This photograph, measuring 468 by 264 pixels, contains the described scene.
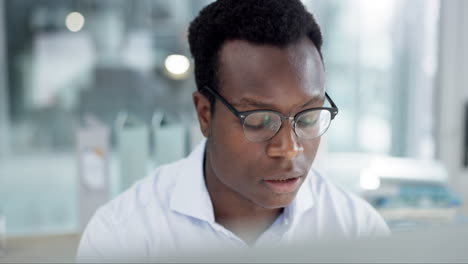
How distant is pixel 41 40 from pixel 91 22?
271 millimetres

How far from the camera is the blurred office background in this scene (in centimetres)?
189

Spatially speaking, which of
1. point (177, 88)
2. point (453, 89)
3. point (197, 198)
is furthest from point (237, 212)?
point (177, 88)

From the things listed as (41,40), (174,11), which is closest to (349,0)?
(174,11)

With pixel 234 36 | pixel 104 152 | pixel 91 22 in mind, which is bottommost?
pixel 104 152

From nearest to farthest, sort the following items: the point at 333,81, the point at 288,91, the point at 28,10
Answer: the point at 288,91, the point at 333,81, the point at 28,10

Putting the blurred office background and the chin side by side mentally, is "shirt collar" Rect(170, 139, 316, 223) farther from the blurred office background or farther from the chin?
the blurred office background

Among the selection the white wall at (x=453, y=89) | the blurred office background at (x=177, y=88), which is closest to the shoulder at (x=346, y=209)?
the blurred office background at (x=177, y=88)

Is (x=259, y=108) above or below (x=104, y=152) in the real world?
above

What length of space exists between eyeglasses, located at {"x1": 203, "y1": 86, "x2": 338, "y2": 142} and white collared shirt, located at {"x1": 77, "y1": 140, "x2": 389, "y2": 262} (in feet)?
0.66

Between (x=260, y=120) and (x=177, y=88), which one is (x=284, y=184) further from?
(x=177, y=88)

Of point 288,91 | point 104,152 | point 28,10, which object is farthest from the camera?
point 28,10

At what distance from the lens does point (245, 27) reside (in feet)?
2.61

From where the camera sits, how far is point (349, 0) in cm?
227

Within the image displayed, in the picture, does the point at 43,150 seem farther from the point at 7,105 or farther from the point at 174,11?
the point at 174,11
